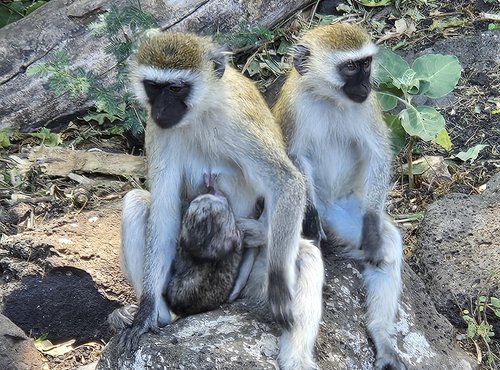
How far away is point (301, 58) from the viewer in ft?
21.2

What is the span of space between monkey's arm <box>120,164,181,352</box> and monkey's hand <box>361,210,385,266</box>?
1409 millimetres

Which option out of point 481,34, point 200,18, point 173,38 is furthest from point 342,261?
point 481,34

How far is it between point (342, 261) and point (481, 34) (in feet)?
14.0

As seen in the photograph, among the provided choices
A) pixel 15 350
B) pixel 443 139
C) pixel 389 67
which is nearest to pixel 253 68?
pixel 389 67

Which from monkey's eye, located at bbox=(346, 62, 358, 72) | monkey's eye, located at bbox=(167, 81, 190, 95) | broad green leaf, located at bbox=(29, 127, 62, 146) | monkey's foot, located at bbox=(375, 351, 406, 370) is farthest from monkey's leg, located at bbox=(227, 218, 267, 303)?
broad green leaf, located at bbox=(29, 127, 62, 146)

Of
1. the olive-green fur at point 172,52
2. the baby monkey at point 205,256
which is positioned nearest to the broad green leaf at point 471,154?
the baby monkey at point 205,256

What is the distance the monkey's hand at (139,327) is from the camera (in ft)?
17.5

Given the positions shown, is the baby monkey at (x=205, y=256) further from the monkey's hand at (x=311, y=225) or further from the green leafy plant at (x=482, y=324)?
the green leafy plant at (x=482, y=324)

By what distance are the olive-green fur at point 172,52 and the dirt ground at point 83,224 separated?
2256 mm

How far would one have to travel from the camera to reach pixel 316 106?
641 cm

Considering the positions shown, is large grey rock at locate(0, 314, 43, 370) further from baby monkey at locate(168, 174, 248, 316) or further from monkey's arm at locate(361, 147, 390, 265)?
monkey's arm at locate(361, 147, 390, 265)

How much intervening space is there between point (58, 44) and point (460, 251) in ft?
14.4

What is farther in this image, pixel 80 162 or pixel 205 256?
pixel 80 162

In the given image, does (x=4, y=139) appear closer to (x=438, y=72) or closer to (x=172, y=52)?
(x=172, y=52)
